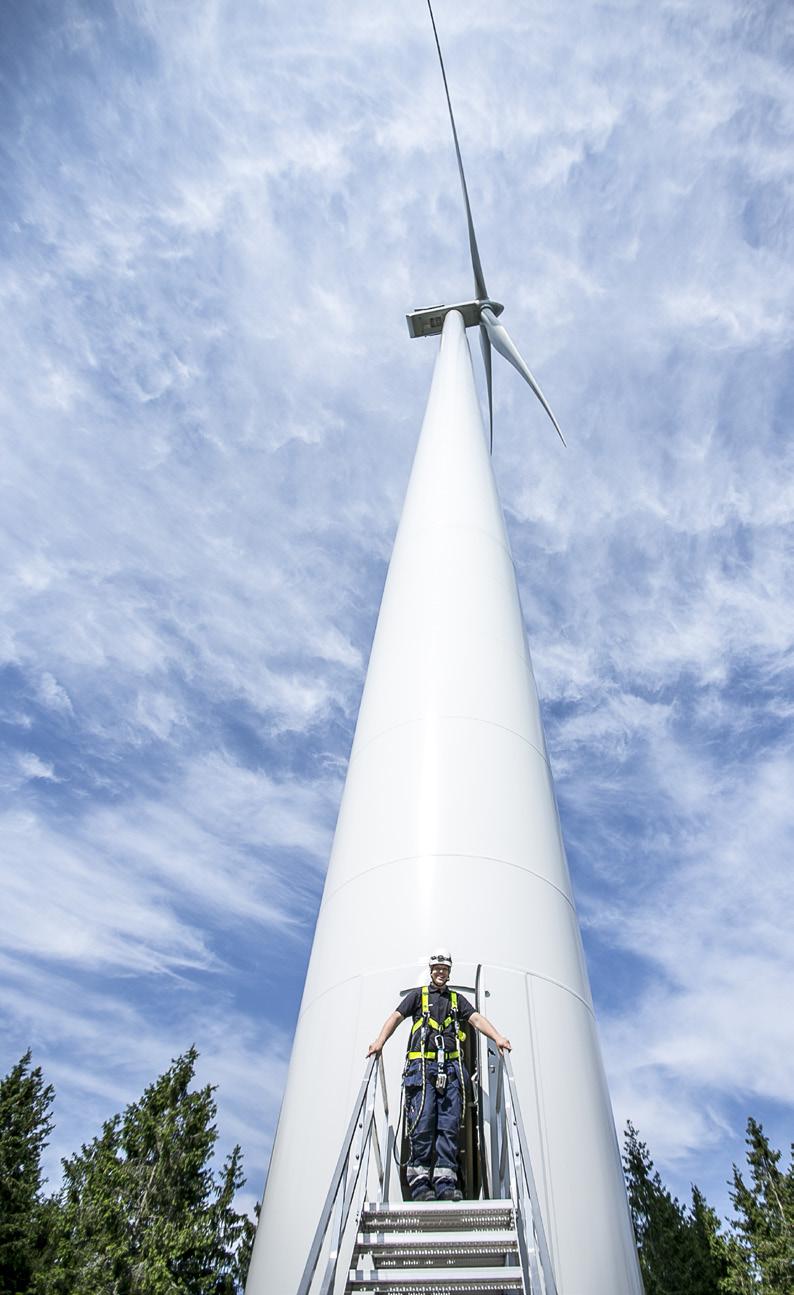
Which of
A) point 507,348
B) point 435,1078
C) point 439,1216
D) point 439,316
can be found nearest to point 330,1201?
point 439,1216

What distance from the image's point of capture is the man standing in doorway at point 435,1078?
5496mm

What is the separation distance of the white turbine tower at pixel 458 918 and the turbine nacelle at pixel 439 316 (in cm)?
1822

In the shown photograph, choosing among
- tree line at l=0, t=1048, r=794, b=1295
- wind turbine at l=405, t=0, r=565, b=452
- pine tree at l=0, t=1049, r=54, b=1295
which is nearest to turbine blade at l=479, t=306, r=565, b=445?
wind turbine at l=405, t=0, r=565, b=452

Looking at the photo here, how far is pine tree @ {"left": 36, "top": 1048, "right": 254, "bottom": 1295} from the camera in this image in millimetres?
28719

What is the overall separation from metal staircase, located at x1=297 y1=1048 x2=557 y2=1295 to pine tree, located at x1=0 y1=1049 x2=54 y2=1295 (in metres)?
38.7

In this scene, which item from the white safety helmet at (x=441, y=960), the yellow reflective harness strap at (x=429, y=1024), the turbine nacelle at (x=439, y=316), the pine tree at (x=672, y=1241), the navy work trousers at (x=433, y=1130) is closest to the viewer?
the navy work trousers at (x=433, y=1130)

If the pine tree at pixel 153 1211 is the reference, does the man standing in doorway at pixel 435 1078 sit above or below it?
below

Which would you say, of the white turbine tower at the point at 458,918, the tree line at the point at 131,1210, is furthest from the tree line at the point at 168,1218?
the white turbine tower at the point at 458,918

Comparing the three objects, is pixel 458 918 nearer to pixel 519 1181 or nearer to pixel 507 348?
pixel 519 1181

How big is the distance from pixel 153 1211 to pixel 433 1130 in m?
35.2

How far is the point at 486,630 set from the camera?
436 inches

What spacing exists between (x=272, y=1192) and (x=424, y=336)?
1110 inches

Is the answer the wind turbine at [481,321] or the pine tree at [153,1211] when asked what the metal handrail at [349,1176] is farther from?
the pine tree at [153,1211]

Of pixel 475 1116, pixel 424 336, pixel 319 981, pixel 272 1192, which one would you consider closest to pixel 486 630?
pixel 319 981
